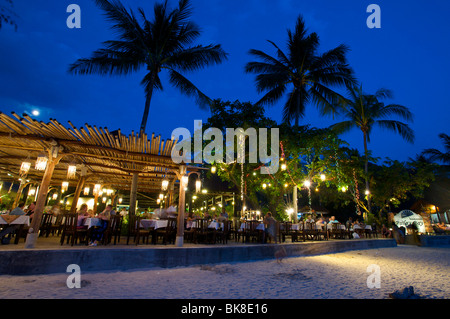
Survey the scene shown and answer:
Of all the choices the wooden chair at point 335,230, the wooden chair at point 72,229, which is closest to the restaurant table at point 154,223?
the wooden chair at point 72,229

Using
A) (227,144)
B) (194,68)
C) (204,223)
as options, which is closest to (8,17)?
(204,223)

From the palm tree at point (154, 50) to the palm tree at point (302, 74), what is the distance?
4.01 meters

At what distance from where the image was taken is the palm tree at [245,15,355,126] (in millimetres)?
13484

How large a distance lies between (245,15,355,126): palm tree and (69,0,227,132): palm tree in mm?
4013

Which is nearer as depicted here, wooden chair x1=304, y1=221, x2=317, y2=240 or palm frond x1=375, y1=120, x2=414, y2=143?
wooden chair x1=304, y1=221, x2=317, y2=240

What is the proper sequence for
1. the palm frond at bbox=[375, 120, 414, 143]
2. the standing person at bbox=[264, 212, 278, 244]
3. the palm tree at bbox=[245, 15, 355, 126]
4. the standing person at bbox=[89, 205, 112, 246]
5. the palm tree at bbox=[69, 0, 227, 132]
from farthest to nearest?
1. the palm frond at bbox=[375, 120, 414, 143]
2. the palm tree at bbox=[245, 15, 355, 126]
3. the palm tree at bbox=[69, 0, 227, 132]
4. the standing person at bbox=[264, 212, 278, 244]
5. the standing person at bbox=[89, 205, 112, 246]

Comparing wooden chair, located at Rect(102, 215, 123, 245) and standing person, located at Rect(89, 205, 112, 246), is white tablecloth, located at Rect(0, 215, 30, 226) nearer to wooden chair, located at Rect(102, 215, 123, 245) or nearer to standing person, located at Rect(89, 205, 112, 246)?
standing person, located at Rect(89, 205, 112, 246)

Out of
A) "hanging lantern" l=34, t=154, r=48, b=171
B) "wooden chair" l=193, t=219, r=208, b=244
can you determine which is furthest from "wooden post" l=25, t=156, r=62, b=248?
"wooden chair" l=193, t=219, r=208, b=244

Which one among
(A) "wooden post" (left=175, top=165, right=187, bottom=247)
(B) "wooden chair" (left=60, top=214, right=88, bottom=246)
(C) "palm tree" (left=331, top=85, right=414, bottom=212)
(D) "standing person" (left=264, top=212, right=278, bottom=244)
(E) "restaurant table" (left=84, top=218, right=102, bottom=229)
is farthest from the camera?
(C) "palm tree" (left=331, top=85, right=414, bottom=212)

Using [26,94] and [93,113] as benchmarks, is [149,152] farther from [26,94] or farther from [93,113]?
[93,113]

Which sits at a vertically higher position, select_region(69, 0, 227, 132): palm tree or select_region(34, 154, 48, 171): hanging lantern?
select_region(69, 0, 227, 132): palm tree

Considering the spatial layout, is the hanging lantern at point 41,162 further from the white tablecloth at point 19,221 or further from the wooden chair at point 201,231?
the wooden chair at point 201,231

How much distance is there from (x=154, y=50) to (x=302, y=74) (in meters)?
8.95

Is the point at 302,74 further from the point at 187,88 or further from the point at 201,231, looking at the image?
the point at 201,231
